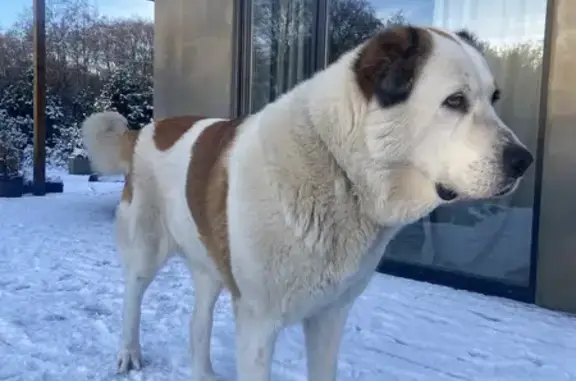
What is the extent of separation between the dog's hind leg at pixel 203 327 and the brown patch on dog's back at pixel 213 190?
54 centimetres

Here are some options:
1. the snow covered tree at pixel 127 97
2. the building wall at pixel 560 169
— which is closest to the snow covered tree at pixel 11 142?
the snow covered tree at pixel 127 97

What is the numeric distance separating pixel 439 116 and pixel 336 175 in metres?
0.40

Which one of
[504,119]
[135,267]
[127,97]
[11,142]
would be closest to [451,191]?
[135,267]

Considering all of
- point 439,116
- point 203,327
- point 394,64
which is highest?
point 394,64

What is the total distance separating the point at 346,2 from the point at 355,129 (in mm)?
3924

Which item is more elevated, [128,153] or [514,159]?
[514,159]

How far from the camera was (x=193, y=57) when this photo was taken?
6832 mm

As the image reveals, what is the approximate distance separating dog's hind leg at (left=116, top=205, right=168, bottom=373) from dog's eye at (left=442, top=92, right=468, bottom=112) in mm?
1745

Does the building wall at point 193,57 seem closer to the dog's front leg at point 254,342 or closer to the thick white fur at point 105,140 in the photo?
the thick white fur at point 105,140

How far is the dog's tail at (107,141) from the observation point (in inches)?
134

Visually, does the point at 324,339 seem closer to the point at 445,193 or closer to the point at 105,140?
the point at 445,193

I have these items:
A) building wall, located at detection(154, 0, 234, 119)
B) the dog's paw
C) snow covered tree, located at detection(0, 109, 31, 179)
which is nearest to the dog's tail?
the dog's paw

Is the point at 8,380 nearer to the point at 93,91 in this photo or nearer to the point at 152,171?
the point at 152,171

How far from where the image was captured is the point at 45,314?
13.3 ft
